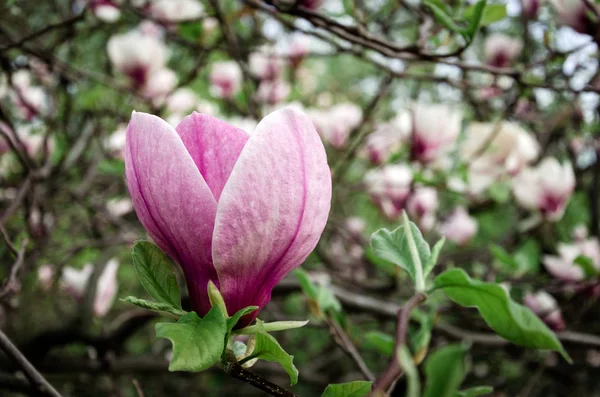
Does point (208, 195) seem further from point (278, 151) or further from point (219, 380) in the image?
point (219, 380)

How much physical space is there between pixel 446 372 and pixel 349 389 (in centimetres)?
14

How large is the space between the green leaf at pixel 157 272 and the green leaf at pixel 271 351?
8 centimetres

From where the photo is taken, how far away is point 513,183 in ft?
4.70

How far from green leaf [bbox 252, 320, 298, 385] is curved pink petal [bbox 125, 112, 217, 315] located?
0.22 feet

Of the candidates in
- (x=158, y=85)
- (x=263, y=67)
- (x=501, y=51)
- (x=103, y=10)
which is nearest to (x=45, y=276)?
(x=158, y=85)

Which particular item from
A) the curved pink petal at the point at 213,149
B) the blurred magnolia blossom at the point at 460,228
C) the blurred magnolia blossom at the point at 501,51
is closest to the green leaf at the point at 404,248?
the curved pink petal at the point at 213,149

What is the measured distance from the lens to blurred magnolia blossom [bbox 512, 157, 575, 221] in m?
1.39

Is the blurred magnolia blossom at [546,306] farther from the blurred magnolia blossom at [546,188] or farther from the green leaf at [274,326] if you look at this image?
the green leaf at [274,326]

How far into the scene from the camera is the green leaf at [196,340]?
1.08ft

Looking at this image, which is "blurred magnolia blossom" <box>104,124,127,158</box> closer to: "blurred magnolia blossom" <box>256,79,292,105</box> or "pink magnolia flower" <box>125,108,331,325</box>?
"blurred magnolia blossom" <box>256,79,292,105</box>

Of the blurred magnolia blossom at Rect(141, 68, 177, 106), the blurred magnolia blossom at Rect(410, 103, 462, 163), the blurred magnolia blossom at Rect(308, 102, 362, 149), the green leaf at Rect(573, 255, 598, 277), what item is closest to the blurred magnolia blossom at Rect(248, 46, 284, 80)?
the blurred magnolia blossom at Rect(308, 102, 362, 149)

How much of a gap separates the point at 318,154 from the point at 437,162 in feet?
4.02

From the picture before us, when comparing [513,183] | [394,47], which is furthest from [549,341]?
[513,183]

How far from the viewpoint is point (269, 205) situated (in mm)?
392
